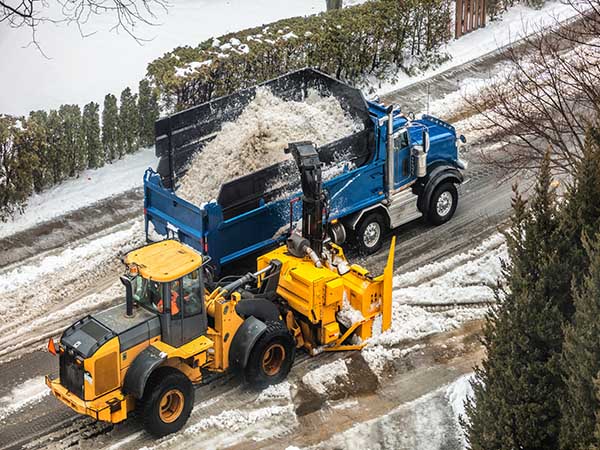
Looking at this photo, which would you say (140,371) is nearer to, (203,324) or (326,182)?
(203,324)

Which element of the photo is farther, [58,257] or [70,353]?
[58,257]

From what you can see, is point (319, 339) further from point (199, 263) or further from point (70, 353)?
point (70, 353)

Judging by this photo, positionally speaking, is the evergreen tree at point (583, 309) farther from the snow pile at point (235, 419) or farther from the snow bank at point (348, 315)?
the snow pile at point (235, 419)

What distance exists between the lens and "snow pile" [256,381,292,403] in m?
13.9

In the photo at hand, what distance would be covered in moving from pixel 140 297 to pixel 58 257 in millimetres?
5151

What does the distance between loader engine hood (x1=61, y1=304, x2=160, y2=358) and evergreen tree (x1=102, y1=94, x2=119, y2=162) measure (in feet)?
28.0

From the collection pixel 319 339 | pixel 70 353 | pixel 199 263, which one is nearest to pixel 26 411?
pixel 70 353

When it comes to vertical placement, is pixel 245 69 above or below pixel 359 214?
above

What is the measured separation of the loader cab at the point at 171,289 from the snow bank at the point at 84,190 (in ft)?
21.1

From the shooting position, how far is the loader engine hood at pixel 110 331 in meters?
12.4

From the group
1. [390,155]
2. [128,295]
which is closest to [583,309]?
[128,295]

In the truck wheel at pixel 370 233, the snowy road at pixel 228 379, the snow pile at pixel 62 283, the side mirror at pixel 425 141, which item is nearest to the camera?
the snowy road at pixel 228 379

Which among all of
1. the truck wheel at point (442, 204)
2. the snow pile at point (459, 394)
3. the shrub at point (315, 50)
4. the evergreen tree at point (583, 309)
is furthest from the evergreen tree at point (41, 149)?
the evergreen tree at point (583, 309)

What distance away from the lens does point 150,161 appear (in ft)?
69.6
